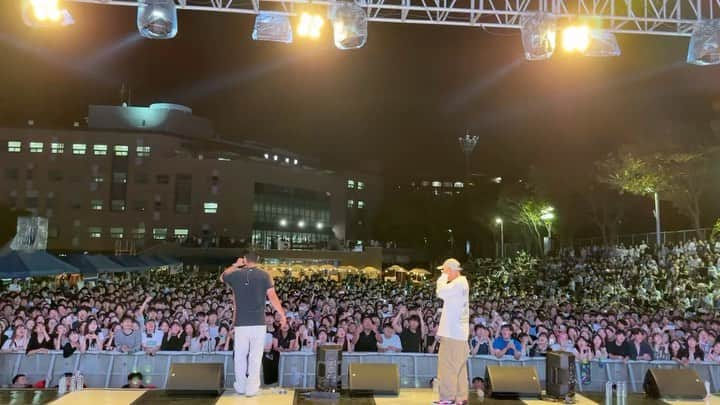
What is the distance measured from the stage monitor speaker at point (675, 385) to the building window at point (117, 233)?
54.5m

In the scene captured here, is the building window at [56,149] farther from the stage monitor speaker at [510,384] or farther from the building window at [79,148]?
the stage monitor speaker at [510,384]

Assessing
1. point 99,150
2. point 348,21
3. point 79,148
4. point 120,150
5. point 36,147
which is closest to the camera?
point 348,21

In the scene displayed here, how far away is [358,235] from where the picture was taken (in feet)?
264

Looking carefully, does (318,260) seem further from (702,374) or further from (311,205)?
(702,374)

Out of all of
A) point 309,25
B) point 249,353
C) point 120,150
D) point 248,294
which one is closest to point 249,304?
point 248,294

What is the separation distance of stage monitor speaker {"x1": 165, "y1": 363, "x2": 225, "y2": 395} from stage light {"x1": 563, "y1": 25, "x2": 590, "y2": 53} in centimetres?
774

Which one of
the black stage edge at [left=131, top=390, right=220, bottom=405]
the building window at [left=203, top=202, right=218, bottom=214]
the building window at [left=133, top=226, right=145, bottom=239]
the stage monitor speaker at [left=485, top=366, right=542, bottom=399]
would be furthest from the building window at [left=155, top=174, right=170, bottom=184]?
the stage monitor speaker at [left=485, top=366, right=542, bottom=399]

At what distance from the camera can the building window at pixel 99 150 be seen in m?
56.4

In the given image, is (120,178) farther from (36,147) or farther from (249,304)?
(249,304)

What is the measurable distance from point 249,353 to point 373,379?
1.51m

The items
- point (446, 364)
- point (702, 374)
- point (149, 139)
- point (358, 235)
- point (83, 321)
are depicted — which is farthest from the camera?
point (358, 235)

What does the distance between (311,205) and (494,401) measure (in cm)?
6247

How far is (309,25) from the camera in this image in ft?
33.0

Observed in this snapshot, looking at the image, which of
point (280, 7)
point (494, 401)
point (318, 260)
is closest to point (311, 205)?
point (318, 260)
